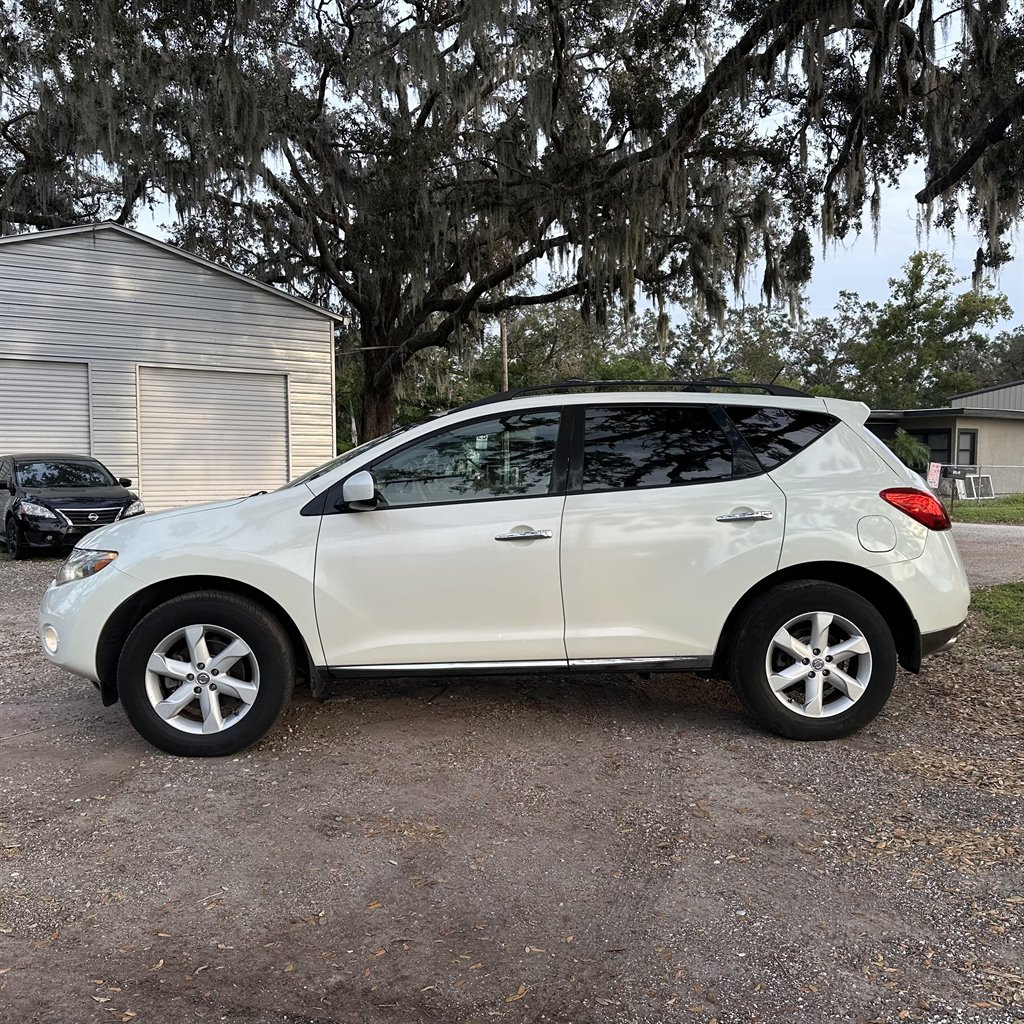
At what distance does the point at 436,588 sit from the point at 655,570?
1039mm

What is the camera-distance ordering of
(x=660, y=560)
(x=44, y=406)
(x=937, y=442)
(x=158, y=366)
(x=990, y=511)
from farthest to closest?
1. (x=937, y=442)
2. (x=990, y=511)
3. (x=158, y=366)
4. (x=44, y=406)
5. (x=660, y=560)

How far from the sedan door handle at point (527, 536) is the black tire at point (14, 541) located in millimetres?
9556

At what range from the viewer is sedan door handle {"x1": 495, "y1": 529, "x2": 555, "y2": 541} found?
3.92 m

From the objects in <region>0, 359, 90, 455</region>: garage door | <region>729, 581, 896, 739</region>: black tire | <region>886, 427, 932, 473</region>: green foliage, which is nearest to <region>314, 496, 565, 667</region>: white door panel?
<region>729, 581, 896, 739</region>: black tire

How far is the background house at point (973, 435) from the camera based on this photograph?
86.7ft

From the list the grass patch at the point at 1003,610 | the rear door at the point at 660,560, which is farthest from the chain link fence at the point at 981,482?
the rear door at the point at 660,560

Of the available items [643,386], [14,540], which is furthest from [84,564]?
[14,540]

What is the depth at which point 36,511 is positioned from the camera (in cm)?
1103

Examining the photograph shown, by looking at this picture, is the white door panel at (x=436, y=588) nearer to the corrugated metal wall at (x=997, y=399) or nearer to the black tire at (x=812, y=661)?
the black tire at (x=812, y=661)

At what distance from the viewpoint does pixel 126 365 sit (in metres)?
14.7

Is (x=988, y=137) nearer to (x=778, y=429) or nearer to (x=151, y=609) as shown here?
(x=778, y=429)

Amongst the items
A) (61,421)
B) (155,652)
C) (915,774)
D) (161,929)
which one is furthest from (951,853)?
(61,421)

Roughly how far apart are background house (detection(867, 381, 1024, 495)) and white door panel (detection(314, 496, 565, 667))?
25792 mm

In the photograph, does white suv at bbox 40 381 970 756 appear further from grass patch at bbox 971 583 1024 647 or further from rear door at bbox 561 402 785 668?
grass patch at bbox 971 583 1024 647
